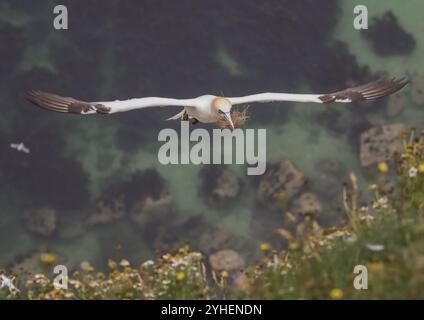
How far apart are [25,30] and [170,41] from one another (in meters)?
4.37

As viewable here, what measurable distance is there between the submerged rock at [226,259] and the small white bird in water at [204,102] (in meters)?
9.28

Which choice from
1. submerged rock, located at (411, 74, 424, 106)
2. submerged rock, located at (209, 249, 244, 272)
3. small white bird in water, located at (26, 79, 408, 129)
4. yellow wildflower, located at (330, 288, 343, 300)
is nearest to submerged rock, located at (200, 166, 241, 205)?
submerged rock, located at (209, 249, 244, 272)

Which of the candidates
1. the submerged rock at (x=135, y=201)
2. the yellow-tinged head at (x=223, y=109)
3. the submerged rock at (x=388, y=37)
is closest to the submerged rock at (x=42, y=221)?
the submerged rock at (x=135, y=201)

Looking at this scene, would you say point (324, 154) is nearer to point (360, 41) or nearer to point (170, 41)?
point (360, 41)

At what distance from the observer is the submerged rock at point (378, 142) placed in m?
23.2

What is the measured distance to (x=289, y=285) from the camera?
6754 millimetres

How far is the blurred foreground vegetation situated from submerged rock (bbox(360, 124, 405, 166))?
15.0m

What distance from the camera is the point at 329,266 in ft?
22.2

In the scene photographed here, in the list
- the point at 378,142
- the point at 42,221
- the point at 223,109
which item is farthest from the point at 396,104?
the point at 223,109

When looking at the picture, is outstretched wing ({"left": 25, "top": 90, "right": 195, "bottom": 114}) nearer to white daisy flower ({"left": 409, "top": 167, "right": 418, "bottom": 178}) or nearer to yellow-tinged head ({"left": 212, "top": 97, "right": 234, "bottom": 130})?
yellow-tinged head ({"left": 212, "top": 97, "right": 234, "bottom": 130})

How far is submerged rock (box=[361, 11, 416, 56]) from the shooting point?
83.7ft
